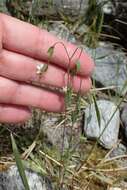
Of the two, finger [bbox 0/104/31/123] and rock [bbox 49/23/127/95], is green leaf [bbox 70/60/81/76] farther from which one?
rock [bbox 49/23/127/95]

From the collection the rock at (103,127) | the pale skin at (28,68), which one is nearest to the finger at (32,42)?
the pale skin at (28,68)

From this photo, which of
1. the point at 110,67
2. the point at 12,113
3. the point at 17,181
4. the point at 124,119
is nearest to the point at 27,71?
the point at 12,113

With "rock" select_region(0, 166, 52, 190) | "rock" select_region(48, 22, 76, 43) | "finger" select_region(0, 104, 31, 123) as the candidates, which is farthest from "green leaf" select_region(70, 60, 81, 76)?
"rock" select_region(48, 22, 76, 43)

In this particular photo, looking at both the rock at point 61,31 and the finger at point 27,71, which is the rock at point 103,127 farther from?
the rock at point 61,31

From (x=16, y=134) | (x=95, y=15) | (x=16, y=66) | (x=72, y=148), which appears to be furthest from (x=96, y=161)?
(x=95, y=15)

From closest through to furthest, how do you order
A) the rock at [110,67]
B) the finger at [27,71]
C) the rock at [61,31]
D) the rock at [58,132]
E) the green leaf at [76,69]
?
1. the green leaf at [76,69]
2. the finger at [27,71]
3. the rock at [58,132]
4. the rock at [110,67]
5. the rock at [61,31]

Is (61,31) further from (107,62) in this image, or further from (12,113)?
(12,113)

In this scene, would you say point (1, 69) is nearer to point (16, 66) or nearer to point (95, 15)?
point (16, 66)
